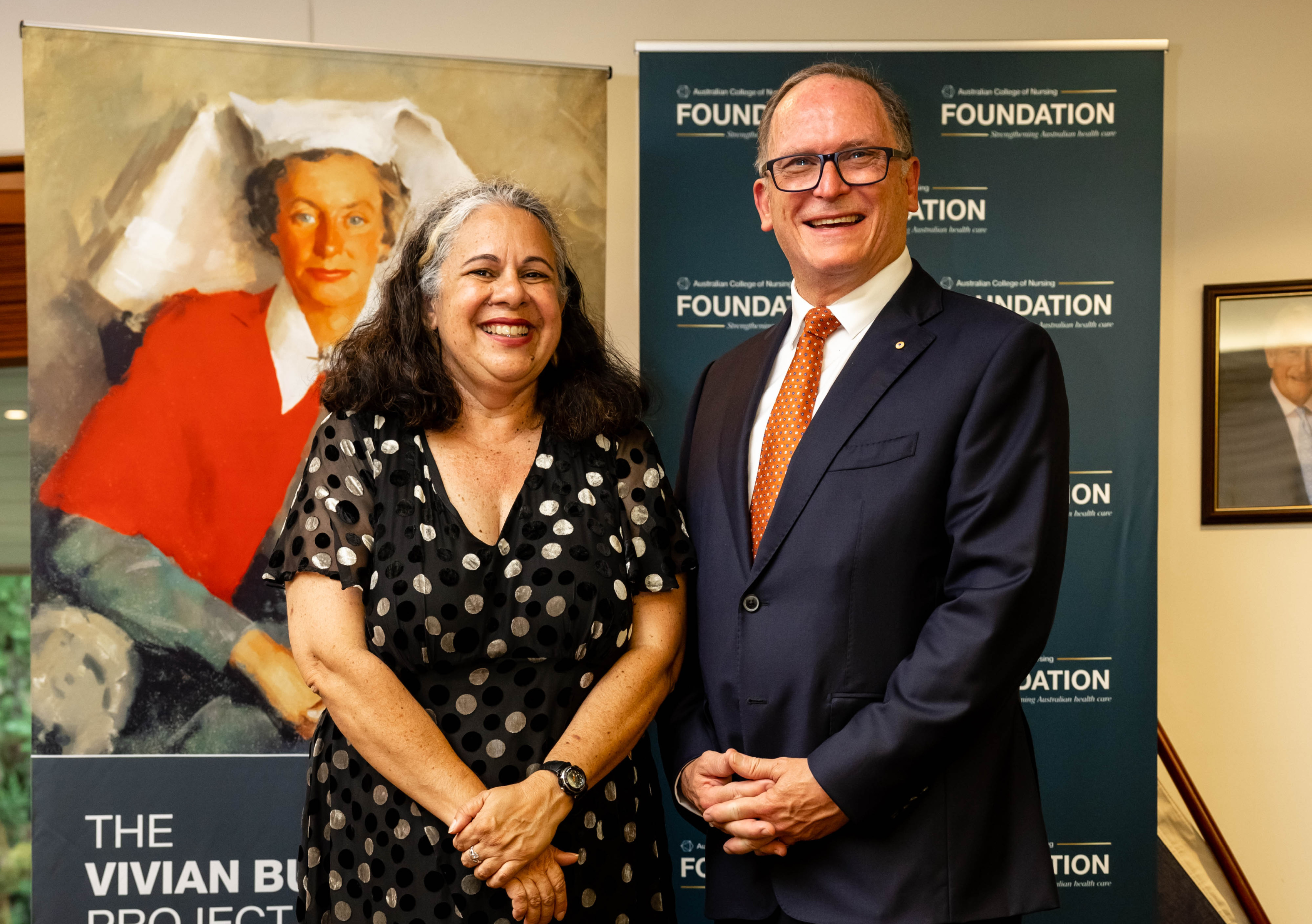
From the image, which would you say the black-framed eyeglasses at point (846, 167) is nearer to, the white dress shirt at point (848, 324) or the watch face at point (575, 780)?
the white dress shirt at point (848, 324)

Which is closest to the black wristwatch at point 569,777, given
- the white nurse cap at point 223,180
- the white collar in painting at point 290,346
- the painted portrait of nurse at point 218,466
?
the painted portrait of nurse at point 218,466

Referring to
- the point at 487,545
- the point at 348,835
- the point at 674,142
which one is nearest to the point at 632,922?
the point at 348,835

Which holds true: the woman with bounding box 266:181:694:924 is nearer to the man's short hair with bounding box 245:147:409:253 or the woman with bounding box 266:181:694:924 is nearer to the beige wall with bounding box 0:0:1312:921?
the man's short hair with bounding box 245:147:409:253

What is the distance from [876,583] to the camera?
4.75ft

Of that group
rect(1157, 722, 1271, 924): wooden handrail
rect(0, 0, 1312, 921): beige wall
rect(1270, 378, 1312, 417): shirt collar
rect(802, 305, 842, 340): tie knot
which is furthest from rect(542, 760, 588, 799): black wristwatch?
rect(1270, 378, 1312, 417): shirt collar

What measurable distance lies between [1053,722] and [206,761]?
238 centimetres

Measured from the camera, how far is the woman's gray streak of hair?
5.55 feet

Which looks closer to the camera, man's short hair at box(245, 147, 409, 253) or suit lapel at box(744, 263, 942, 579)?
suit lapel at box(744, 263, 942, 579)

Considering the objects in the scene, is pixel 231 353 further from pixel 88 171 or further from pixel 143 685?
pixel 143 685

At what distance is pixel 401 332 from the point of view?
5.70 feet

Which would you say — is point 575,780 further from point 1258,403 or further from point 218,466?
point 1258,403

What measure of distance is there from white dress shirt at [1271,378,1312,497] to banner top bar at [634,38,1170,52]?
1270 millimetres

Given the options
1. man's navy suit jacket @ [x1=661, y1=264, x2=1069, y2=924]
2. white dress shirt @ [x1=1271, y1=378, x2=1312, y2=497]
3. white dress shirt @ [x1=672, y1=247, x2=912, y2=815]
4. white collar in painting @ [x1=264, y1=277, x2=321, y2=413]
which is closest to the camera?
man's navy suit jacket @ [x1=661, y1=264, x2=1069, y2=924]

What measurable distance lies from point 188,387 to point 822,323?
1.89 m
